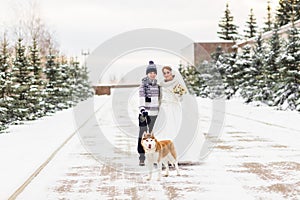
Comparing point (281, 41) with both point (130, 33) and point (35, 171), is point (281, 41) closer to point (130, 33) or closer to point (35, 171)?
point (130, 33)

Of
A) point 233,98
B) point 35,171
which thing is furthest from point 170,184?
point 233,98

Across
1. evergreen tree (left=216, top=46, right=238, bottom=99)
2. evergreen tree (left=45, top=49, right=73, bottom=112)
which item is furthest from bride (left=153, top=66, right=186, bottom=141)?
evergreen tree (left=216, top=46, right=238, bottom=99)

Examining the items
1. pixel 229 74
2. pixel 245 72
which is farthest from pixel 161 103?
pixel 229 74

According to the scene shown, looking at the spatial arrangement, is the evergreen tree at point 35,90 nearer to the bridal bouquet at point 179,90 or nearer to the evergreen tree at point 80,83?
the bridal bouquet at point 179,90

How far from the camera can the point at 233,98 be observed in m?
49.8

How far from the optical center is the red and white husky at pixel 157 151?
326 inches

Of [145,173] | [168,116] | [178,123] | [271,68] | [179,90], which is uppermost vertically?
[271,68]

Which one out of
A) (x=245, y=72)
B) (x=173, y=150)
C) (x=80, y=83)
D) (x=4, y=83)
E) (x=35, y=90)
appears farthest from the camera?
(x=80, y=83)

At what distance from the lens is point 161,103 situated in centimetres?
959

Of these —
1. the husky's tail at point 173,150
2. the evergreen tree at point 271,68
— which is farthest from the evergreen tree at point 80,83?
the husky's tail at point 173,150

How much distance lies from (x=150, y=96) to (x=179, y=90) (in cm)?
59

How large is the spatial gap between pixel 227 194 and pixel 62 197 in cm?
249

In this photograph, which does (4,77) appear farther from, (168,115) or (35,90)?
(168,115)

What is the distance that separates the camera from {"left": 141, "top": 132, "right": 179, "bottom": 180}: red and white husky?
8281mm
